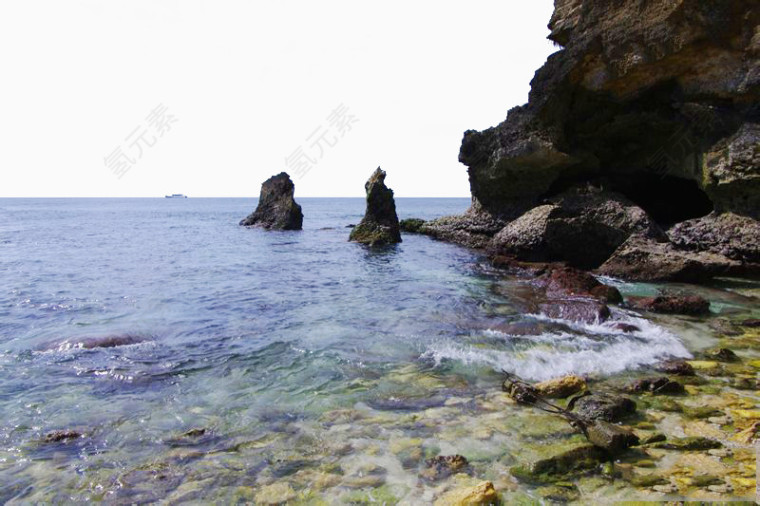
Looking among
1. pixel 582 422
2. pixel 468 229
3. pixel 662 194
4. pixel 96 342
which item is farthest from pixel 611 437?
pixel 468 229

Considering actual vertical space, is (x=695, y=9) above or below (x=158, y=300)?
above

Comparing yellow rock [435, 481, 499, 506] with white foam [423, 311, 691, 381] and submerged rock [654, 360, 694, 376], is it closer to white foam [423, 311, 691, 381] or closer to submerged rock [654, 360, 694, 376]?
white foam [423, 311, 691, 381]

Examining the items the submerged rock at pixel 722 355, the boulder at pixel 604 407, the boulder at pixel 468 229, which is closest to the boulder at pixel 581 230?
the boulder at pixel 468 229

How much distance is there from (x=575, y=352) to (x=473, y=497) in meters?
5.32

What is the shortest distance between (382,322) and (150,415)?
19.8 feet

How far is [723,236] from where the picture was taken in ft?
58.1

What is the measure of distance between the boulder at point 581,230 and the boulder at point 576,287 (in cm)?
480

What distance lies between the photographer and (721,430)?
18.9ft

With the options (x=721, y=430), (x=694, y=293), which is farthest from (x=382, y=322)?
(x=694, y=293)

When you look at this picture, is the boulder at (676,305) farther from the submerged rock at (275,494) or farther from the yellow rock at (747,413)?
the submerged rock at (275,494)

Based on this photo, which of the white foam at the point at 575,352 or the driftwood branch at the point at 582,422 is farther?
the white foam at the point at 575,352

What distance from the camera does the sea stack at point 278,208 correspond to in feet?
148

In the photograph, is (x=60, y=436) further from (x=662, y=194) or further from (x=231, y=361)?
(x=662, y=194)

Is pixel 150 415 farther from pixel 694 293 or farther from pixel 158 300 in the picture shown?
pixel 694 293
